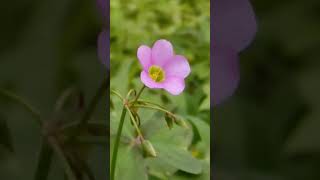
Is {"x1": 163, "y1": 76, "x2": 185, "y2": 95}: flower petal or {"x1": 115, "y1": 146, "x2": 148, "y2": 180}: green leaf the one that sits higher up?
{"x1": 163, "y1": 76, "x2": 185, "y2": 95}: flower petal

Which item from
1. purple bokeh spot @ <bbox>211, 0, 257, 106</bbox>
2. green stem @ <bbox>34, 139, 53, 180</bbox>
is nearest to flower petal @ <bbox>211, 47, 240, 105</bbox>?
purple bokeh spot @ <bbox>211, 0, 257, 106</bbox>

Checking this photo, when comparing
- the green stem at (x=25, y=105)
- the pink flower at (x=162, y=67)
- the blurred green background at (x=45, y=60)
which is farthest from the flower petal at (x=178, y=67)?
the green stem at (x=25, y=105)

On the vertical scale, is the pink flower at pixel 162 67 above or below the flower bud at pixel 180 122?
above

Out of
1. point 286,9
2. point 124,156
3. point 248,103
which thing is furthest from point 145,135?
point 286,9

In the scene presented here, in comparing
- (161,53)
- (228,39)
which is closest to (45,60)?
(161,53)

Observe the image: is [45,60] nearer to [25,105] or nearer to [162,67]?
[25,105]

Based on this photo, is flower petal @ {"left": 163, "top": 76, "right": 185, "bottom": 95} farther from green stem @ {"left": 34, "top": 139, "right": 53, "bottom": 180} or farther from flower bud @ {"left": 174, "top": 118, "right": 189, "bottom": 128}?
green stem @ {"left": 34, "top": 139, "right": 53, "bottom": 180}

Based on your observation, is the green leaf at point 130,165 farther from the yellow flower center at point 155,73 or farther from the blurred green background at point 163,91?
the yellow flower center at point 155,73
